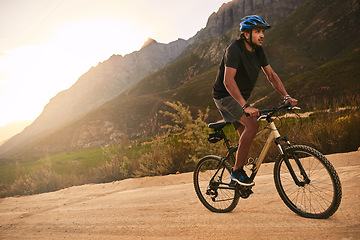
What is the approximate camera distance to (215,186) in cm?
406

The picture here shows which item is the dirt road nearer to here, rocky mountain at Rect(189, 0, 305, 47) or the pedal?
the pedal

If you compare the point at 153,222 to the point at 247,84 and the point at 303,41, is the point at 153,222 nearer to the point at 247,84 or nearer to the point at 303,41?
the point at 247,84

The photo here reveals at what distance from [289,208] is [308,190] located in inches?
21.2

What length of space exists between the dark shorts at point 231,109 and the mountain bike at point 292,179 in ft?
0.58

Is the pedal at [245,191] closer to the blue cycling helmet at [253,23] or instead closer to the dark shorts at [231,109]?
the dark shorts at [231,109]

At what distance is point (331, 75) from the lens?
4088 cm

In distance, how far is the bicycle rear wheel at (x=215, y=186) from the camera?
3.95m

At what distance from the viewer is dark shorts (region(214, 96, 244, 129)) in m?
3.49

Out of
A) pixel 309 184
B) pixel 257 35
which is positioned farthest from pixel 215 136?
pixel 257 35

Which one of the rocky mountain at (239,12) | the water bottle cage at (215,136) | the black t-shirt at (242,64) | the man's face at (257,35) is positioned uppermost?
the rocky mountain at (239,12)

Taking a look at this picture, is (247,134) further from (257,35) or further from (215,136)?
(257,35)

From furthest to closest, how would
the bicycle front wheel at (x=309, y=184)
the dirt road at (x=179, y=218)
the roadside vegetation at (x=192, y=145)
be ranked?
the roadside vegetation at (x=192, y=145)
the dirt road at (x=179, y=218)
the bicycle front wheel at (x=309, y=184)

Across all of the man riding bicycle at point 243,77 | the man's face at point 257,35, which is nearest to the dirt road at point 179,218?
the man riding bicycle at point 243,77

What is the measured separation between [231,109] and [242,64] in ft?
2.07
